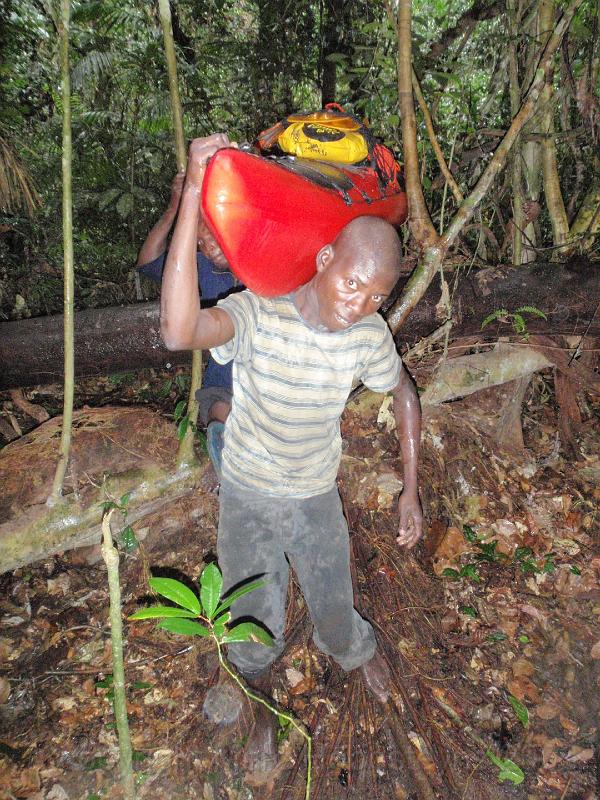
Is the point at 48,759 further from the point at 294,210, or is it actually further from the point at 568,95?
the point at 568,95

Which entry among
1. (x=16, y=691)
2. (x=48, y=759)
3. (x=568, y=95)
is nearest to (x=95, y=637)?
(x=16, y=691)

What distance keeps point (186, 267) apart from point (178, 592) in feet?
2.91

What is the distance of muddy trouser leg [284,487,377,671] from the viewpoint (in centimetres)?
221

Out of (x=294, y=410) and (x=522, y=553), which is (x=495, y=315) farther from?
(x=294, y=410)

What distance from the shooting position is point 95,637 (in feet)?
9.71

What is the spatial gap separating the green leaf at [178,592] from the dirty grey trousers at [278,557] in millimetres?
837

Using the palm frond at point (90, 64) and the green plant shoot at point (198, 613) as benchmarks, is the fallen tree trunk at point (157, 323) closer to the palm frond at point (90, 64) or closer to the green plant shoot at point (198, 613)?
the green plant shoot at point (198, 613)

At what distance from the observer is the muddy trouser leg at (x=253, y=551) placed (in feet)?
7.02

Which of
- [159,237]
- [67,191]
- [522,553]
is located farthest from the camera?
[522,553]

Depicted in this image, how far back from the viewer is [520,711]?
2.58 m

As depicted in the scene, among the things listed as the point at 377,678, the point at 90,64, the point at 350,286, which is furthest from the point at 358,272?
the point at 90,64

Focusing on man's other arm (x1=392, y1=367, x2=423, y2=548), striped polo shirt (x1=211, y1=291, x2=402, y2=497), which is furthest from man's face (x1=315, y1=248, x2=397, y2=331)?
man's other arm (x1=392, y1=367, x2=423, y2=548)

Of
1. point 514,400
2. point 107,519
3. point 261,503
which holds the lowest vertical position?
point 514,400

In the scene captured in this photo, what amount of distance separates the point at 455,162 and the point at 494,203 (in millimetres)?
501
